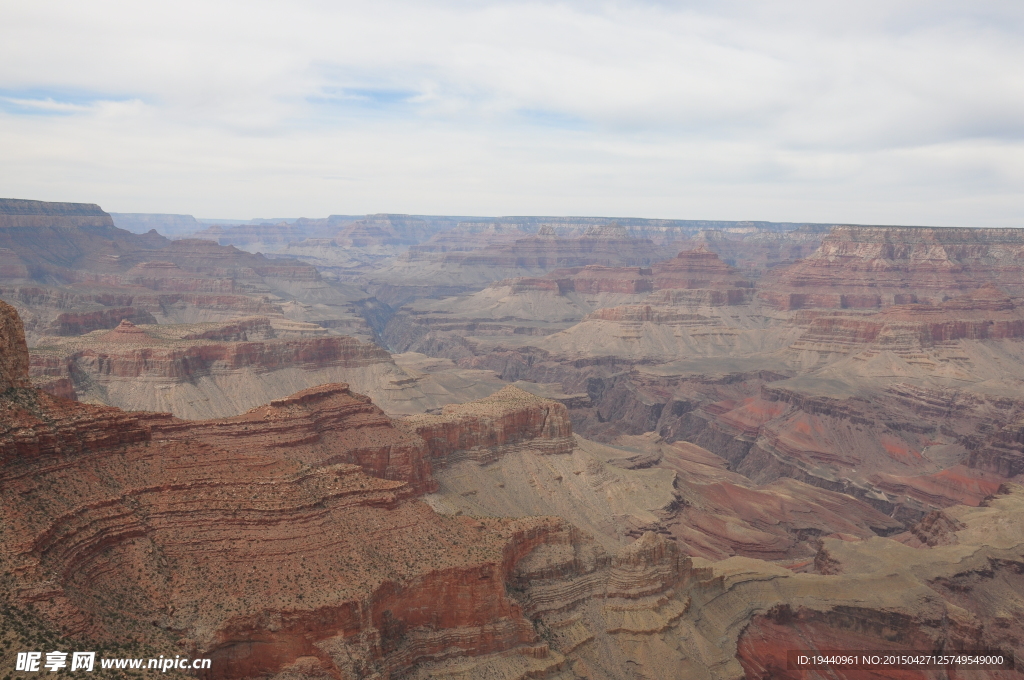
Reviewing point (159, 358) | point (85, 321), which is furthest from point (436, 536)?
point (85, 321)

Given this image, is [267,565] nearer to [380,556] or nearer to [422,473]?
[380,556]

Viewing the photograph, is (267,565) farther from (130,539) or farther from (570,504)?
(570,504)

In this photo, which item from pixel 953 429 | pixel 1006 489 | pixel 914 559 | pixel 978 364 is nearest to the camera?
pixel 914 559

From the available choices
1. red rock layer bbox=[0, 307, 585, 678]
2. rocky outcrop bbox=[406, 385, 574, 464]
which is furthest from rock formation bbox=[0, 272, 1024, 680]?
rocky outcrop bbox=[406, 385, 574, 464]

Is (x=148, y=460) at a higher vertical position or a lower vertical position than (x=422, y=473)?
higher

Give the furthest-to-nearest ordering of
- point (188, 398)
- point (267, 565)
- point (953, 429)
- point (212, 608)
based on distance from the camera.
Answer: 1. point (953, 429)
2. point (188, 398)
3. point (267, 565)
4. point (212, 608)

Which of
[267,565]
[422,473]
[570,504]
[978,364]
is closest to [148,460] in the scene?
[267,565]

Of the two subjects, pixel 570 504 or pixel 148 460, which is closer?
pixel 148 460
